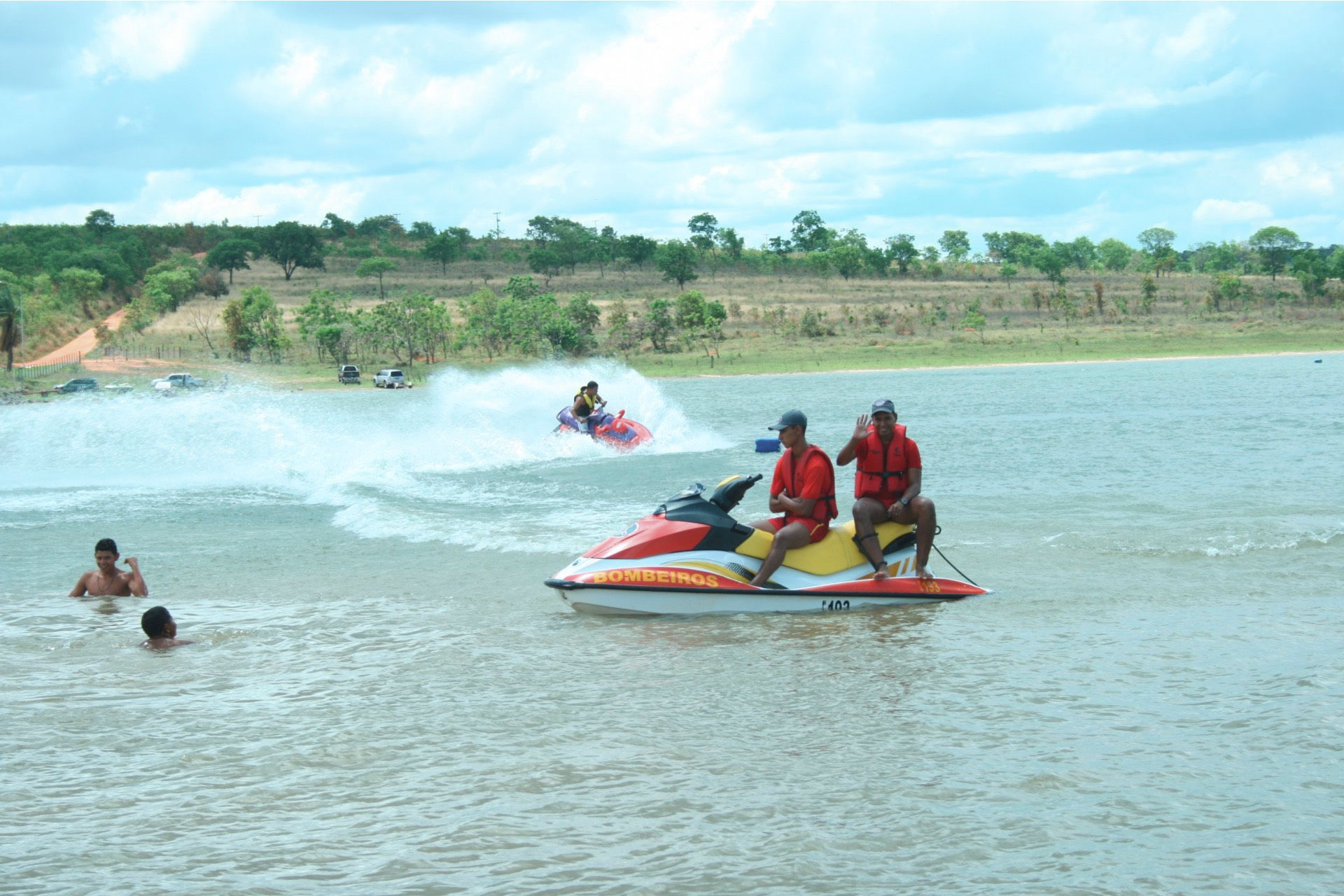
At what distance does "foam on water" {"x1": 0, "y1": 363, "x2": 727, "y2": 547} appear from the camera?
18.6m

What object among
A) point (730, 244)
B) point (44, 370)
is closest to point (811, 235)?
point (730, 244)

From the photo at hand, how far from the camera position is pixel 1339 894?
468 cm

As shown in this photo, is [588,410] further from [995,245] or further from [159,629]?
[995,245]

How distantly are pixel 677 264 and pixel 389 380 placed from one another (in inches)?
1890

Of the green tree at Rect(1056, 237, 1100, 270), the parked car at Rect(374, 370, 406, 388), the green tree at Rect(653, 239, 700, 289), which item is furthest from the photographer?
the green tree at Rect(1056, 237, 1100, 270)

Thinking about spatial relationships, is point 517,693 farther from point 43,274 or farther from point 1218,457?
point 43,274

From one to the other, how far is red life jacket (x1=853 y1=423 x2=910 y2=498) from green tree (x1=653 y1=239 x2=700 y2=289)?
317 ft

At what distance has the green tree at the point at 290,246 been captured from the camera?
370 ft

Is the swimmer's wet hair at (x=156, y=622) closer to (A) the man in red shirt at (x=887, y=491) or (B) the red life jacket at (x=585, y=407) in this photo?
(A) the man in red shirt at (x=887, y=491)

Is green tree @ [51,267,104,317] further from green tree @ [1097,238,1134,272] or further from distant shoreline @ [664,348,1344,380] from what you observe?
green tree @ [1097,238,1134,272]

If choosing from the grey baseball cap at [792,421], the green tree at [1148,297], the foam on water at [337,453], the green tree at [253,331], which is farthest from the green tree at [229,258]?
the grey baseball cap at [792,421]

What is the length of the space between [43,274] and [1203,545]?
316 feet

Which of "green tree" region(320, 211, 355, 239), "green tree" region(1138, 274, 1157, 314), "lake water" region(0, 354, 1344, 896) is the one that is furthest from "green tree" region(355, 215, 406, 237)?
"lake water" region(0, 354, 1344, 896)

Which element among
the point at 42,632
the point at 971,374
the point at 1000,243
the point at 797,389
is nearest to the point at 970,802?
the point at 42,632
